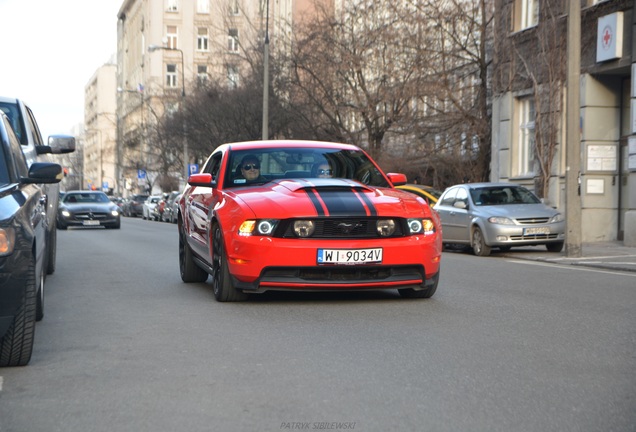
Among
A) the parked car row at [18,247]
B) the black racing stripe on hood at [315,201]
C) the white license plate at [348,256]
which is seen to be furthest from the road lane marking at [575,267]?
the parked car row at [18,247]

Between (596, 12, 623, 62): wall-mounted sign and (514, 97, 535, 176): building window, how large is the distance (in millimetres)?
3955

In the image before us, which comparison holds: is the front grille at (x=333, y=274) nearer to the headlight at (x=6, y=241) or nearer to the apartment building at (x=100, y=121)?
the headlight at (x=6, y=241)

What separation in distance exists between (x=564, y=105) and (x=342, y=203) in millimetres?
17905

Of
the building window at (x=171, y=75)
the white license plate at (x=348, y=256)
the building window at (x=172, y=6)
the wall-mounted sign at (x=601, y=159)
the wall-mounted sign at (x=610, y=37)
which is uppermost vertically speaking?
the building window at (x=172, y=6)

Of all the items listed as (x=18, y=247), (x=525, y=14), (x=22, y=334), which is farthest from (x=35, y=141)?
(x=525, y=14)

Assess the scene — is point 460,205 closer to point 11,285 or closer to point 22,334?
point 22,334

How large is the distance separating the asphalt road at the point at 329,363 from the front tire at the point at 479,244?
8.23m

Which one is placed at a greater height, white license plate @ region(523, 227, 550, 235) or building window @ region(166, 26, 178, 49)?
building window @ region(166, 26, 178, 49)

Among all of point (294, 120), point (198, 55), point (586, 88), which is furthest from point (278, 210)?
point (198, 55)

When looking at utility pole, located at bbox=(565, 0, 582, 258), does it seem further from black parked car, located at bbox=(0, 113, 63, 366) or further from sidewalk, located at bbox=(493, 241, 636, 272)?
black parked car, located at bbox=(0, 113, 63, 366)

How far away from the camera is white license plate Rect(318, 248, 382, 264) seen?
8938 millimetres

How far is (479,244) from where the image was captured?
19344 mm

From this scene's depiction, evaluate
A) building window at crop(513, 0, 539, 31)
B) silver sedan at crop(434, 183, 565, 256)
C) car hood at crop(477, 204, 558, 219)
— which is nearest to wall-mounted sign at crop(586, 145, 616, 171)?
building window at crop(513, 0, 539, 31)

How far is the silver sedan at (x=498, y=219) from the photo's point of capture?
61.8 ft
